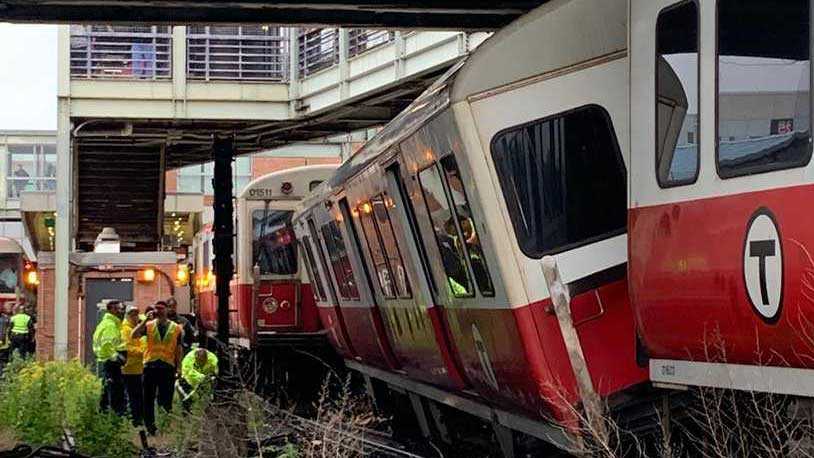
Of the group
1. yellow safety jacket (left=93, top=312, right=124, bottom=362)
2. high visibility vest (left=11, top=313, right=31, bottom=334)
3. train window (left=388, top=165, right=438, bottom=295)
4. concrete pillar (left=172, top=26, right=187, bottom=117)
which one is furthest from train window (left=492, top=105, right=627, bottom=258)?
high visibility vest (left=11, top=313, right=31, bottom=334)

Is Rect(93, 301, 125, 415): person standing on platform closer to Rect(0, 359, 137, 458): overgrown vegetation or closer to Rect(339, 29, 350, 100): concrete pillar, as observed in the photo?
Rect(0, 359, 137, 458): overgrown vegetation

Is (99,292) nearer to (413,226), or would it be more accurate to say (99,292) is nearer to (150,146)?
(150,146)

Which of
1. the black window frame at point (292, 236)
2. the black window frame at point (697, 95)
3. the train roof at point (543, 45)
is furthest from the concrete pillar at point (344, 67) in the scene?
the black window frame at point (697, 95)

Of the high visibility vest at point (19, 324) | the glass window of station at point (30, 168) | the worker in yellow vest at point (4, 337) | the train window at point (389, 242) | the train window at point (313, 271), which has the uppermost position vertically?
the glass window of station at point (30, 168)

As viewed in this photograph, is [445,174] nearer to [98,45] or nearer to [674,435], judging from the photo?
[674,435]

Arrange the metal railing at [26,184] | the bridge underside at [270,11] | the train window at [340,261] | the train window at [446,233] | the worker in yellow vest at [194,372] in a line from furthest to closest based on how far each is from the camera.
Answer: the metal railing at [26,184] < the worker in yellow vest at [194,372] < the train window at [340,261] < the bridge underside at [270,11] < the train window at [446,233]

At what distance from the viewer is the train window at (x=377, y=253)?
1255cm

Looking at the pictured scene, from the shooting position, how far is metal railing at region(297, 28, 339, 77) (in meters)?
20.7

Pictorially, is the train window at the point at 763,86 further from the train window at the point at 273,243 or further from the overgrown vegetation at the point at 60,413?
the train window at the point at 273,243

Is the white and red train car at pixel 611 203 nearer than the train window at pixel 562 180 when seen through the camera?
Yes

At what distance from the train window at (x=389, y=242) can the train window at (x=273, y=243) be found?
9.58 metres

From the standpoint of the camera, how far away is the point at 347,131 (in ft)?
76.0

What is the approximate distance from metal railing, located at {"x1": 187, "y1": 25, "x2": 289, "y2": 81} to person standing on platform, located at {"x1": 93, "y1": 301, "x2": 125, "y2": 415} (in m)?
6.29

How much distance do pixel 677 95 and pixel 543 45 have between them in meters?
1.68
